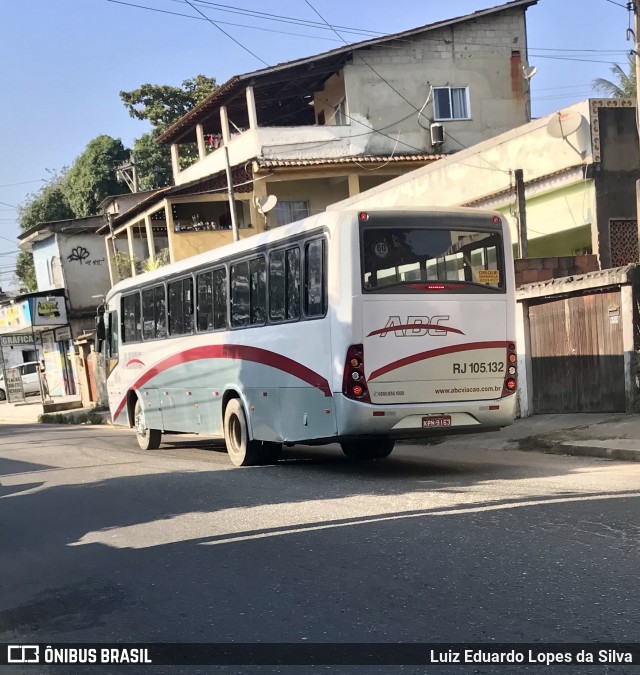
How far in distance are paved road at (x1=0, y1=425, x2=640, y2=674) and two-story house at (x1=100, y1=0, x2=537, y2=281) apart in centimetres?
2042

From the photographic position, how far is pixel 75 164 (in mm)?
57594

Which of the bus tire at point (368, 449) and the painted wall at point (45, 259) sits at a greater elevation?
the painted wall at point (45, 259)

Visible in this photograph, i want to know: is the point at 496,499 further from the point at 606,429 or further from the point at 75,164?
the point at 75,164

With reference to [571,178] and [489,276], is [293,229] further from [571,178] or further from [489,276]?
[571,178]

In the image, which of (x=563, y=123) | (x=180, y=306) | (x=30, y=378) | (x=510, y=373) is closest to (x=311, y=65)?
(x=563, y=123)

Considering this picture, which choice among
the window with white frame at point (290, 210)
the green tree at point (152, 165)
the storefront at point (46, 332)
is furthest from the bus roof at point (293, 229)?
the green tree at point (152, 165)

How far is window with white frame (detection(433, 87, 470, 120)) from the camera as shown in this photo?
104 feet

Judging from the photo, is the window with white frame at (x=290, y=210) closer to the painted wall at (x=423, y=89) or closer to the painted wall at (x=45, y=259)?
the painted wall at (x=423, y=89)

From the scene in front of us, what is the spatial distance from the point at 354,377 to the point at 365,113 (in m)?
22.7

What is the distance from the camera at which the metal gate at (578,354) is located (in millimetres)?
13812

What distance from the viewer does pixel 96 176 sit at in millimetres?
55344

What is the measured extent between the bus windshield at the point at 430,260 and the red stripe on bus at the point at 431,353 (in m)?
0.68

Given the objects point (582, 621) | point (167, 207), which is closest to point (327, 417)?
point (582, 621)

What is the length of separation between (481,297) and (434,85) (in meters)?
22.8
